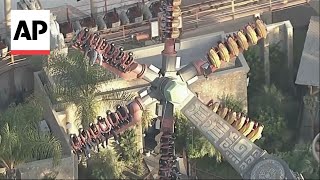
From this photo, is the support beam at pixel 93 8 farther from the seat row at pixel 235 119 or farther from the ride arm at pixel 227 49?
the seat row at pixel 235 119

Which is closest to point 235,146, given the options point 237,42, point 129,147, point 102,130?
point 237,42

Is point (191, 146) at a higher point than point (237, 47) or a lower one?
lower

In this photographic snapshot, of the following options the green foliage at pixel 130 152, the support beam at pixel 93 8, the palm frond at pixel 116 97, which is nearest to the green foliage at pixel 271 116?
the green foliage at pixel 130 152

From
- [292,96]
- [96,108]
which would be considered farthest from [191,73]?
[292,96]

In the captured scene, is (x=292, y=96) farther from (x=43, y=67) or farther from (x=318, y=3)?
(x=43, y=67)

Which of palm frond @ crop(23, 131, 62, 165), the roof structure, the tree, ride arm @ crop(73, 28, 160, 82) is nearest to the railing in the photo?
the roof structure

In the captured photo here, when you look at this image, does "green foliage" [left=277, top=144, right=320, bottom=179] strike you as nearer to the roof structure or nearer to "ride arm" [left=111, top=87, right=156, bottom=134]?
the roof structure

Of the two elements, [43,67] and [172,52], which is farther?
[43,67]
